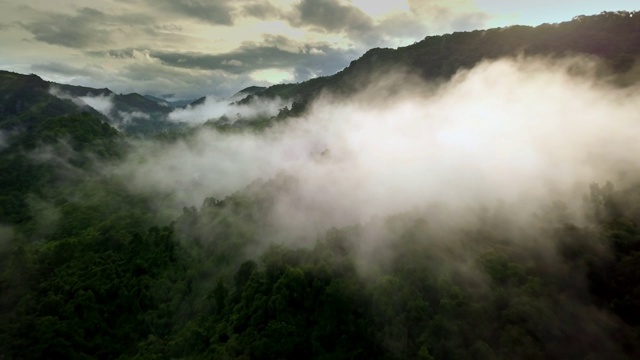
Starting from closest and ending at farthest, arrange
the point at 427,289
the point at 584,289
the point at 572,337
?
the point at 572,337, the point at 584,289, the point at 427,289

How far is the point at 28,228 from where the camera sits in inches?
6216

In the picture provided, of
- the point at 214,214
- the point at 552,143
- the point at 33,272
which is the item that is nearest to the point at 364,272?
the point at 214,214

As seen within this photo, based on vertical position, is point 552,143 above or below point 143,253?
above

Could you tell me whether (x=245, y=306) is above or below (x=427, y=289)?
below

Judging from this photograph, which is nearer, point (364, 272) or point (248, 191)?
point (364, 272)

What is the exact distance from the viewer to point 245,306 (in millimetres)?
94375

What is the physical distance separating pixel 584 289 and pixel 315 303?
49.2 meters

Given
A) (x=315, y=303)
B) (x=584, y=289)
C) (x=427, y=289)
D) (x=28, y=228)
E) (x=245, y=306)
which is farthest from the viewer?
(x=28, y=228)

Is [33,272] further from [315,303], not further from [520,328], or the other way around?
[520,328]

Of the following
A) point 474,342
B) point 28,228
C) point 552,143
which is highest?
point 552,143

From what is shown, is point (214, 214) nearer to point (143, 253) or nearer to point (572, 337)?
point (143, 253)

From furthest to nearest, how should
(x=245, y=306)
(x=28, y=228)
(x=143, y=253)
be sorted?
(x=28, y=228) → (x=143, y=253) → (x=245, y=306)

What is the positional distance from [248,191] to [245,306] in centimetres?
7460

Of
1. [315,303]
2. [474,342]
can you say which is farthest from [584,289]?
[315,303]
